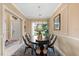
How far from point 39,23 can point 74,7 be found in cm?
366

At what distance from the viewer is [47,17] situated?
8445 mm

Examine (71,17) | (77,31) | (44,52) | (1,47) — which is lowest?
(44,52)

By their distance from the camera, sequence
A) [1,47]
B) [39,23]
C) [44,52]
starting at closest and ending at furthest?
[1,47] → [44,52] → [39,23]

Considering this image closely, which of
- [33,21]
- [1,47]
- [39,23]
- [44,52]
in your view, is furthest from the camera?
[33,21]

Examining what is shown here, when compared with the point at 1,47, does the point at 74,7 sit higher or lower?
higher

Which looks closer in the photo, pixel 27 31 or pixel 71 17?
pixel 71 17

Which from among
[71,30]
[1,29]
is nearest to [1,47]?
[1,29]

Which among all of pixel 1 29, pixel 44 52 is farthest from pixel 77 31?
pixel 1 29

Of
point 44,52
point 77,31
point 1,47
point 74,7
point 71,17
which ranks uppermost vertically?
point 74,7

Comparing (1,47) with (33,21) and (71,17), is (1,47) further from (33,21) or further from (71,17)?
(33,21)

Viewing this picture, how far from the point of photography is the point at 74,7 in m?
4.06

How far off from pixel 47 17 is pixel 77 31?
4456 mm

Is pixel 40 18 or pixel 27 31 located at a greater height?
pixel 40 18

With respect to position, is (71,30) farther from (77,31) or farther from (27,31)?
(27,31)
